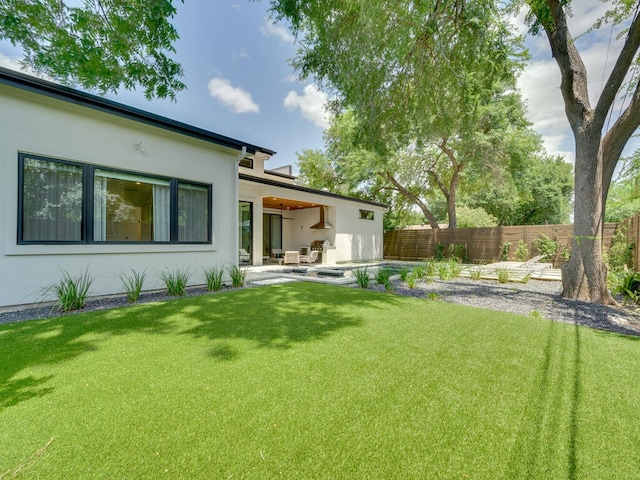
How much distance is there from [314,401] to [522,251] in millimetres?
16866

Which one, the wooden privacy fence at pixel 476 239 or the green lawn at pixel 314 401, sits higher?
the wooden privacy fence at pixel 476 239

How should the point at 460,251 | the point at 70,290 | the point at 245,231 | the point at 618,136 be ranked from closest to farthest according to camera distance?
the point at 70,290 → the point at 618,136 → the point at 245,231 → the point at 460,251

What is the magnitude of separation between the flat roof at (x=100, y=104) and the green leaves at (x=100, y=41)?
1.64 m

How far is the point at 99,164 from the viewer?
616cm

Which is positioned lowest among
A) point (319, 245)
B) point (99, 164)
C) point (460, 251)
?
point (460, 251)

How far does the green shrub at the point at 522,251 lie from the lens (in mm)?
15344

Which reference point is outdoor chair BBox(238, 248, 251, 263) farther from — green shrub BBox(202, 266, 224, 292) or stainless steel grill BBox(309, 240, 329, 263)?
green shrub BBox(202, 266, 224, 292)

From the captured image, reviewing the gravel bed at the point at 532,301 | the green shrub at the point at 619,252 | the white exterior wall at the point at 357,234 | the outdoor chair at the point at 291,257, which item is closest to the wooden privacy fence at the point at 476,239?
the green shrub at the point at 619,252

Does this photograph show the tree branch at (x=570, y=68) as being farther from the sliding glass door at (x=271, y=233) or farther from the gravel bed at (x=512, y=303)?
the sliding glass door at (x=271, y=233)

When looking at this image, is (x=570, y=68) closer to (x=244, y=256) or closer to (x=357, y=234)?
(x=357, y=234)

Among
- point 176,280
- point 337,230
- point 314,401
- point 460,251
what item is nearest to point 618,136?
point 314,401

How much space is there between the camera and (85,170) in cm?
604

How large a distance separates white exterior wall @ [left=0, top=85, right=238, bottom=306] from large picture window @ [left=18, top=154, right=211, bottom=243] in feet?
0.58

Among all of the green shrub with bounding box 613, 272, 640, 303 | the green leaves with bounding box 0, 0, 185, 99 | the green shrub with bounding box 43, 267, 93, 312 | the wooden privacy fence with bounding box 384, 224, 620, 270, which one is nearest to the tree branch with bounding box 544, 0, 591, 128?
the green shrub with bounding box 613, 272, 640, 303
